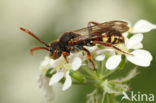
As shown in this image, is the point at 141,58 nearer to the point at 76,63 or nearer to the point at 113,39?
the point at 113,39

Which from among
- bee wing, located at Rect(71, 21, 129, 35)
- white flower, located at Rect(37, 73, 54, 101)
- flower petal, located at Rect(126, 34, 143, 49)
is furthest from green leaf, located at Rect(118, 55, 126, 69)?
white flower, located at Rect(37, 73, 54, 101)

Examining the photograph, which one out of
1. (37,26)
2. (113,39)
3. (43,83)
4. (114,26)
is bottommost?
(37,26)

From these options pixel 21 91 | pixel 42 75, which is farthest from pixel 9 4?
pixel 42 75

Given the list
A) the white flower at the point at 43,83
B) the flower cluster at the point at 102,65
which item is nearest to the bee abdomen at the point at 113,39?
the flower cluster at the point at 102,65

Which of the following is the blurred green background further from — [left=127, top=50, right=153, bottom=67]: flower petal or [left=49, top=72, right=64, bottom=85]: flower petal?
[left=127, top=50, right=153, bottom=67]: flower petal

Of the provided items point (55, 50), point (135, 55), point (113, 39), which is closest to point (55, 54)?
point (55, 50)

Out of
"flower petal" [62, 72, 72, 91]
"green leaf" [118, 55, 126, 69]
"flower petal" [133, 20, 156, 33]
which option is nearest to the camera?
"flower petal" [62, 72, 72, 91]

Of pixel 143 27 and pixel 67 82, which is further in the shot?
pixel 143 27
